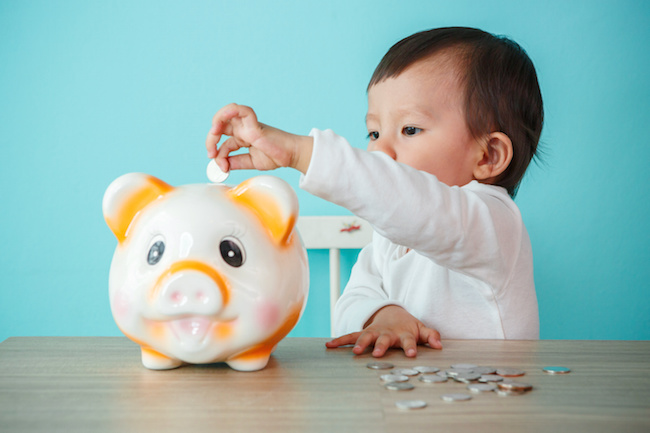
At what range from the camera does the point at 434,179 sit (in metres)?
0.57

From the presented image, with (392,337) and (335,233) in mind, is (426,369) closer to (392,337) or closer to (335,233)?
(392,337)

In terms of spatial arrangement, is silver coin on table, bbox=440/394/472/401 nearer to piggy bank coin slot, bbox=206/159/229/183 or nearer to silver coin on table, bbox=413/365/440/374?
silver coin on table, bbox=413/365/440/374

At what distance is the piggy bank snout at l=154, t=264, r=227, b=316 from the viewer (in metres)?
0.42

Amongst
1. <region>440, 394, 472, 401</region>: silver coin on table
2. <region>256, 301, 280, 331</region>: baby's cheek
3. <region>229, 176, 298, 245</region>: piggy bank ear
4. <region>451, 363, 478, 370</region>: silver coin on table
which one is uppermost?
<region>229, 176, 298, 245</region>: piggy bank ear

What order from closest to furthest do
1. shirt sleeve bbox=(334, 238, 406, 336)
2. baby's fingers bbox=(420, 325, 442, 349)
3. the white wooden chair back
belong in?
baby's fingers bbox=(420, 325, 442, 349) → shirt sleeve bbox=(334, 238, 406, 336) → the white wooden chair back

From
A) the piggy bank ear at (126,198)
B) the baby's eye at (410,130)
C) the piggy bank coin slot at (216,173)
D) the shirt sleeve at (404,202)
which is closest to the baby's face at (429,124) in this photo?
the baby's eye at (410,130)

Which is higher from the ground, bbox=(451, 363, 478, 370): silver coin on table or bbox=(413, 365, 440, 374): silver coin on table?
bbox=(413, 365, 440, 374): silver coin on table

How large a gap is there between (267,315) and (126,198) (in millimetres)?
145

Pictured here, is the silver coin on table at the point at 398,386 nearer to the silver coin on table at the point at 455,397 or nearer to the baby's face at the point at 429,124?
the silver coin on table at the point at 455,397

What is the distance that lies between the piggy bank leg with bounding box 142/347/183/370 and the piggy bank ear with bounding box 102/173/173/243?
9 cm

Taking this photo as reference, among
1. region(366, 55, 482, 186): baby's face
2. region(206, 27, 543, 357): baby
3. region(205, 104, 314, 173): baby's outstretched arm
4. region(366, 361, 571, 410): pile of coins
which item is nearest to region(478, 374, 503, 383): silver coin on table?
region(366, 361, 571, 410): pile of coins

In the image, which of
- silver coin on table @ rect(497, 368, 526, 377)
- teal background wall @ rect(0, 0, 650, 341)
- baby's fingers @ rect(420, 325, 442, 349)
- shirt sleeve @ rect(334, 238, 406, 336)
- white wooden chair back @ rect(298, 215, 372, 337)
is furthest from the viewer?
teal background wall @ rect(0, 0, 650, 341)

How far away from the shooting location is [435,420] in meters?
0.35

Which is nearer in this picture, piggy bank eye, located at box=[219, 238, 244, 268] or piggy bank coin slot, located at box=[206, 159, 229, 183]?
piggy bank eye, located at box=[219, 238, 244, 268]
